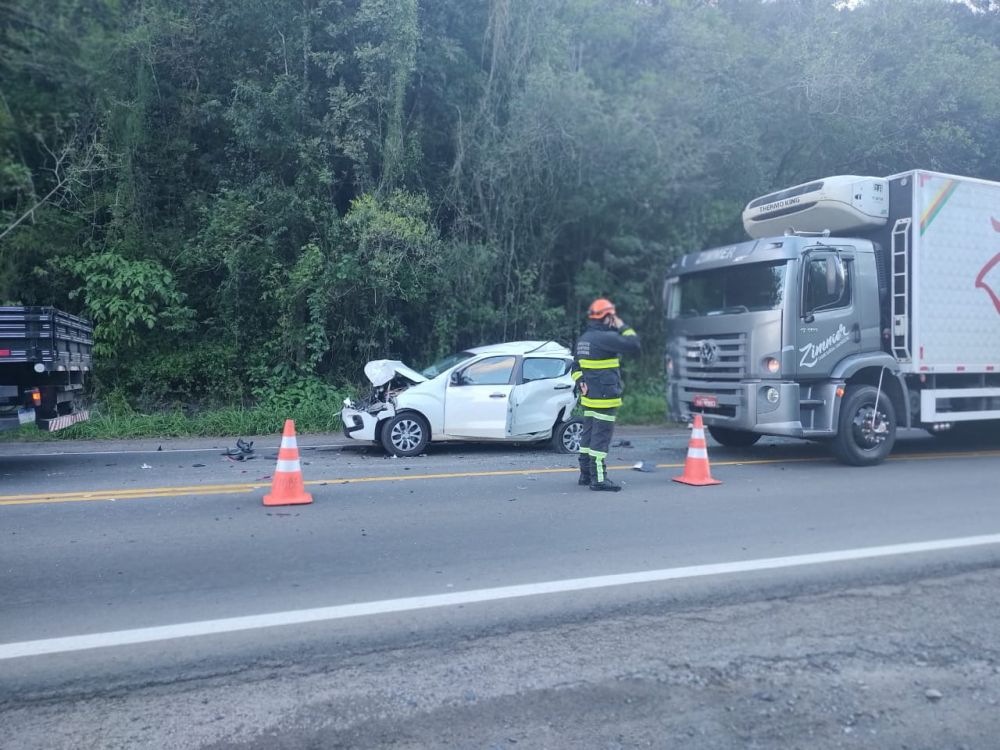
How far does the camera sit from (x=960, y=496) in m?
8.77

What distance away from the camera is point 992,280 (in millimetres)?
11445

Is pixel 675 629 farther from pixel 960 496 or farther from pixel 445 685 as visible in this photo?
pixel 960 496

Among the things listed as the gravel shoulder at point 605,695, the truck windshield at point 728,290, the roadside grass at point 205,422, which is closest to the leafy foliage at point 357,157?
the roadside grass at point 205,422

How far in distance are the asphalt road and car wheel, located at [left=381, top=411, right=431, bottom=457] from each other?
2.78m

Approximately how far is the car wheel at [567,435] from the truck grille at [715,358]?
1692mm

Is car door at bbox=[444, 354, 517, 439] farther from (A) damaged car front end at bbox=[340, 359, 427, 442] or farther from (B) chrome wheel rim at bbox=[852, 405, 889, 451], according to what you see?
(B) chrome wheel rim at bbox=[852, 405, 889, 451]

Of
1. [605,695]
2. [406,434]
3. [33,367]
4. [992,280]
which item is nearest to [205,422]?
[406,434]

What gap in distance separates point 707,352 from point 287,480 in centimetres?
587

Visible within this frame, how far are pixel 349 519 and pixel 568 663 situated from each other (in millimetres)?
3478

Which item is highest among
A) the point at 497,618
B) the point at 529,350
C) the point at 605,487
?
the point at 529,350

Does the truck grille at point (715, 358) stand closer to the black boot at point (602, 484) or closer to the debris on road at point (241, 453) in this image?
the black boot at point (602, 484)

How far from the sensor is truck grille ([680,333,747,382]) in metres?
10.7

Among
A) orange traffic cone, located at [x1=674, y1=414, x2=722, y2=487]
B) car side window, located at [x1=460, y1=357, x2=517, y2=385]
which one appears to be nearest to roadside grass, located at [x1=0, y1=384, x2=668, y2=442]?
car side window, located at [x1=460, y1=357, x2=517, y2=385]

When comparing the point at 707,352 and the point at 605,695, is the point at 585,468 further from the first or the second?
the point at 605,695
